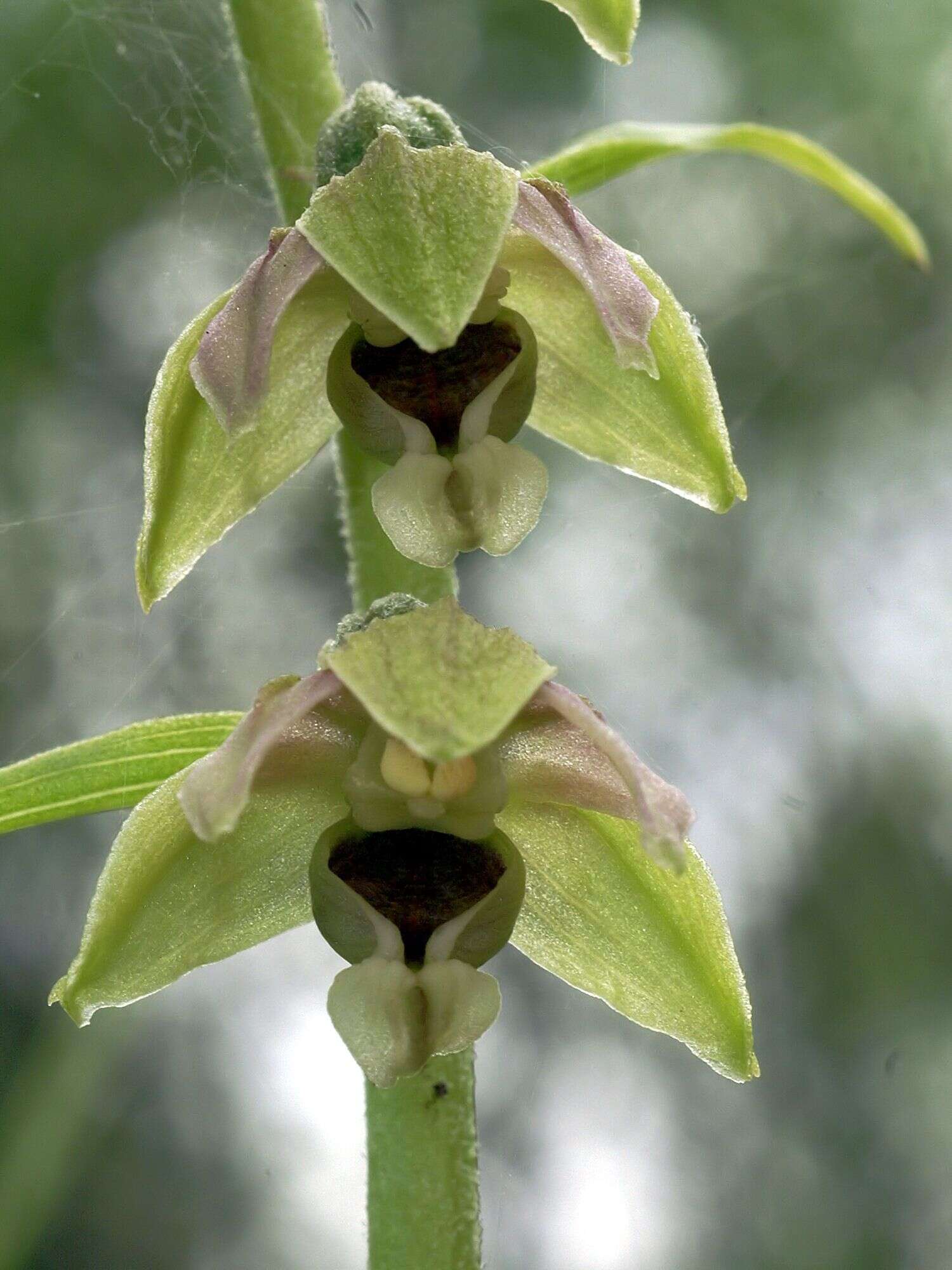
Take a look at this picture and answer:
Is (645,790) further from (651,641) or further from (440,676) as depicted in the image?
(651,641)

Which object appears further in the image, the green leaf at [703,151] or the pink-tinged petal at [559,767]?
the green leaf at [703,151]

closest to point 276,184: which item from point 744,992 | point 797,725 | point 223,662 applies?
point 744,992

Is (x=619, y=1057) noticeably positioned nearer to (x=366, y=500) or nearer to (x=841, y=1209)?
(x=841, y=1209)

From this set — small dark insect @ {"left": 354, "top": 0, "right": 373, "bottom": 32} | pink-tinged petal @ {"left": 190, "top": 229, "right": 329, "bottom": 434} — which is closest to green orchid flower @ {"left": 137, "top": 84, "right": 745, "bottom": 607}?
pink-tinged petal @ {"left": 190, "top": 229, "right": 329, "bottom": 434}

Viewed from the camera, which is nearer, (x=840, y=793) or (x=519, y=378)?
(x=519, y=378)

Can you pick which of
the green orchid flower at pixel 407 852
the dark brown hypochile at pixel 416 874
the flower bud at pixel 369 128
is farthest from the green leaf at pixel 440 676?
the flower bud at pixel 369 128

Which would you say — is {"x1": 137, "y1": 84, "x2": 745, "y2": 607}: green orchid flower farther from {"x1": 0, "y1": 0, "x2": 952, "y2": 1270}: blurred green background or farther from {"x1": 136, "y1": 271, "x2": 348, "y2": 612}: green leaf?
{"x1": 0, "y1": 0, "x2": 952, "y2": 1270}: blurred green background

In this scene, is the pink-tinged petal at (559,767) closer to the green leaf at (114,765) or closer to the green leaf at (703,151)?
the green leaf at (114,765)
